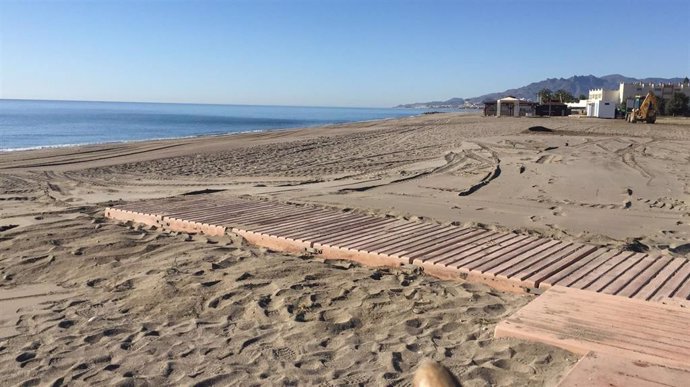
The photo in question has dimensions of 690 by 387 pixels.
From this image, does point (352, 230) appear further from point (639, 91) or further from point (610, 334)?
point (639, 91)

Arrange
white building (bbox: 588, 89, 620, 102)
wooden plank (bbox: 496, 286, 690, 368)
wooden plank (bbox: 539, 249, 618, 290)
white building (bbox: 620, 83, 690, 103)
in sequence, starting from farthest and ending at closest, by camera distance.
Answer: white building (bbox: 588, 89, 620, 102)
white building (bbox: 620, 83, 690, 103)
wooden plank (bbox: 539, 249, 618, 290)
wooden plank (bbox: 496, 286, 690, 368)

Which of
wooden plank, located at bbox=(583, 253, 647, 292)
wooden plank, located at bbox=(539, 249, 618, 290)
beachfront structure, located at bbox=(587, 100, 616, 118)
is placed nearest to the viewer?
wooden plank, located at bbox=(583, 253, 647, 292)

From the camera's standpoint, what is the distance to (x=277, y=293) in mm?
4738

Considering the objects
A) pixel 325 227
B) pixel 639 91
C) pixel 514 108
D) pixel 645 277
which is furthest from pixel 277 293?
pixel 639 91

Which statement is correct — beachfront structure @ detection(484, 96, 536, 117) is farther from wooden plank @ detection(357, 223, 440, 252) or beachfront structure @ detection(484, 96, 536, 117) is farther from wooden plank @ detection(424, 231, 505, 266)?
wooden plank @ detection(424, 231, 505, 266)

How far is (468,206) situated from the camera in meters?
8.67

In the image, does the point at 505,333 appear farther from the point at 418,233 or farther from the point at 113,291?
the point at 113,291

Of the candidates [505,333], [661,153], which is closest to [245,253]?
[505,333]

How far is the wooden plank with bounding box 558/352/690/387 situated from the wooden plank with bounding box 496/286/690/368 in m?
0.08

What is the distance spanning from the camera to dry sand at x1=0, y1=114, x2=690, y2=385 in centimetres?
348

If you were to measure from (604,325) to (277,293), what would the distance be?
2.42 meters

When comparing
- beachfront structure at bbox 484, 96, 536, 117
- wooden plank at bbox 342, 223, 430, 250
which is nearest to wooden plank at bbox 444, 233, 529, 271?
wooden plank at bbox 342, 223, 430, 250

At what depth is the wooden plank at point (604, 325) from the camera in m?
3.30

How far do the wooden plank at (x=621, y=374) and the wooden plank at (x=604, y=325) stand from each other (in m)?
0.08
